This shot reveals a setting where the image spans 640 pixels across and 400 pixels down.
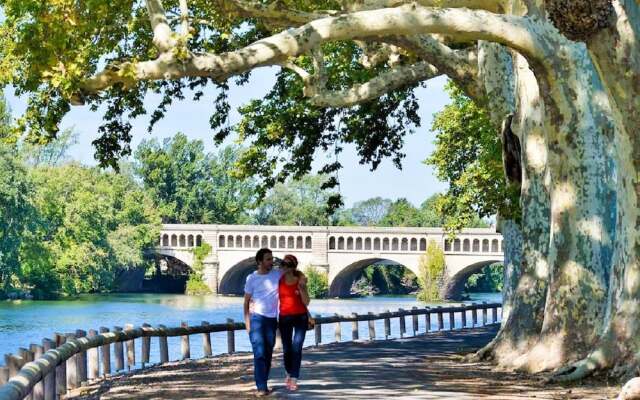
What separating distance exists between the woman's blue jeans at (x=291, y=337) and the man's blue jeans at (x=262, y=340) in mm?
403

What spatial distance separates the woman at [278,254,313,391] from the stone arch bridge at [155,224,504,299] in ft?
284

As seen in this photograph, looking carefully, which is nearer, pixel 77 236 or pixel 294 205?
pixel 77 236

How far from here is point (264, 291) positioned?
14.9 meters

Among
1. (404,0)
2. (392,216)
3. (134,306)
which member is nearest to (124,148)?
(404,0)

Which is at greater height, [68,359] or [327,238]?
[327,238]

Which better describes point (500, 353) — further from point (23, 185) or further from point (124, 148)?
point (23, 185)

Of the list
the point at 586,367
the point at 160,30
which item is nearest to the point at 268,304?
the point at 160,30

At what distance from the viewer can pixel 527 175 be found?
2050 cm

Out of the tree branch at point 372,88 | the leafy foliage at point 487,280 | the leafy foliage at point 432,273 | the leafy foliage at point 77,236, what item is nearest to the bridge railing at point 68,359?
the tree branch at point 372,88

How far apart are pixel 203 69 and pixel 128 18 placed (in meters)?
7.77

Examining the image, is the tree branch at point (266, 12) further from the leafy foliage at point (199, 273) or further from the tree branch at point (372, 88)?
the leafy foliage at point (199, 273)

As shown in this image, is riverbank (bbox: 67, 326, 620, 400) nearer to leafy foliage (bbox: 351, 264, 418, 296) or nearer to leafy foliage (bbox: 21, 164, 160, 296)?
leafy foliage (bbox: 21, 164, 160, 296)

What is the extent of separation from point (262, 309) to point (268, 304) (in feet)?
0.29

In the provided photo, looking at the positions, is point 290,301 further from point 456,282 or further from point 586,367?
point 456,282
